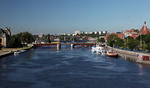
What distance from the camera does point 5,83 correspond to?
3052 cm

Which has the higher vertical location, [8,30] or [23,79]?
[8,30]

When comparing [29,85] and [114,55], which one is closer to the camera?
[29,85]

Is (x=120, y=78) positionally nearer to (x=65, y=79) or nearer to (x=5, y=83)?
(x=65, y=79)

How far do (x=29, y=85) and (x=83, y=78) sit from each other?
26.9 feet

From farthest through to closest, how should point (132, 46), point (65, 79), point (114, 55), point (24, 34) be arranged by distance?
1. point (24, 34)
2. point (132, 46)
3. point (114, 55)
4. point (65, 79)

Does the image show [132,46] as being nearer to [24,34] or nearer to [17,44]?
[17,44]

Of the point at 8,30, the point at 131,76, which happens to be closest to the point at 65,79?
the point at 131,76

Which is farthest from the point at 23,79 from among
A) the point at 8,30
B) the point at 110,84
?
the point at 8,30

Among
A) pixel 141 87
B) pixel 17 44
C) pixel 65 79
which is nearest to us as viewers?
pixel 141 87

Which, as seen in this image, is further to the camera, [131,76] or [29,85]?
[131,76]

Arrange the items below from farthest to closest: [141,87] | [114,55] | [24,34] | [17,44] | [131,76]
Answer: [24,34], [17,44], [114,55], [131,76], [141,87]

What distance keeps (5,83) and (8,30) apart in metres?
117

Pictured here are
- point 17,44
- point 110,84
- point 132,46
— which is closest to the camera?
point 110,84

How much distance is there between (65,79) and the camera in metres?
33.2
